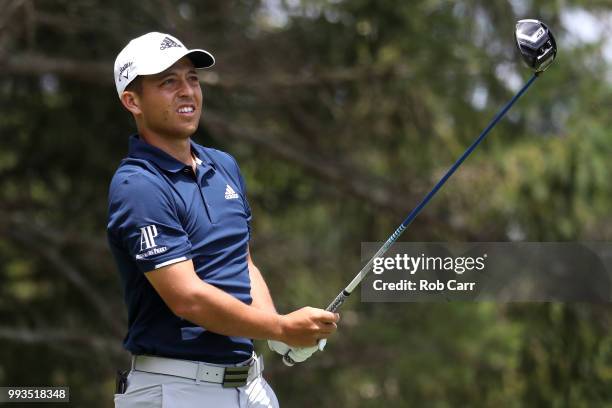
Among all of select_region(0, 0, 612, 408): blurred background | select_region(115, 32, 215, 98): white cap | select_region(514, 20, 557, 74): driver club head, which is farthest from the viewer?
select_region(0, 0, 612, 408): blurred background

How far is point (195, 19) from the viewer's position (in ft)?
33.7

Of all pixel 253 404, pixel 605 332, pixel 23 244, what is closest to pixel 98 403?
pixel 23 244

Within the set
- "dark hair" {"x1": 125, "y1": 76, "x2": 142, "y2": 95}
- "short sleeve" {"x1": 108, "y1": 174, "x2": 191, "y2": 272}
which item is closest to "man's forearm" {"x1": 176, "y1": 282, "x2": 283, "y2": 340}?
"short sleeve" {"x1": 108, "y1": 174, "x2": 191, "y2": 272}

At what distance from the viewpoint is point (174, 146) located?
355 cm

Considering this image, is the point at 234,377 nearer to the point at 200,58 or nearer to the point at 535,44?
the point at 200,58

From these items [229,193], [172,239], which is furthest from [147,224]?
[229,193]

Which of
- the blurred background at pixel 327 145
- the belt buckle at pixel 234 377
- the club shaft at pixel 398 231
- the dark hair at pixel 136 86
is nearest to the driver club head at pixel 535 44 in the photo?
the club shaft at pixel 398 231

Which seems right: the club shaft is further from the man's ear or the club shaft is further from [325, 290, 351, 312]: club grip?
the man's ear

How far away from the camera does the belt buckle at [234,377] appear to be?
3.41 m

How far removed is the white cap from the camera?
3.46m

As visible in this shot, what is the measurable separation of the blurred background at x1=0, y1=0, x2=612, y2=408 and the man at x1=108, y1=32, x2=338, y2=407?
5.61m

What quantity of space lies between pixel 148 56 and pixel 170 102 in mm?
156

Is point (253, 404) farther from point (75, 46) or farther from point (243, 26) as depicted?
point (243, 26)

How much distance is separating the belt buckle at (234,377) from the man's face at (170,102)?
74cm
